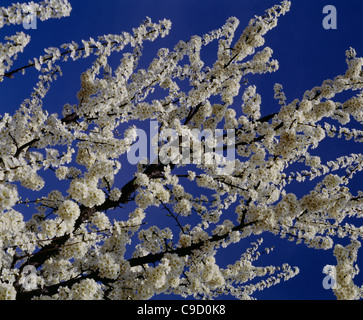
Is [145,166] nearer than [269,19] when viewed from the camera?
No

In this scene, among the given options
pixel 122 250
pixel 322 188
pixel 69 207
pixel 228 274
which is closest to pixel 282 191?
pixel 322 188

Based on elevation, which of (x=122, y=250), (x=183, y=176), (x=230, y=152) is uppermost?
(x=230, y=152)

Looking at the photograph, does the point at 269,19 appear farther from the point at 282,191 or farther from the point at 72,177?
the point at 72,177

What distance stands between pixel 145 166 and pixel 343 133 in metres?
5.75

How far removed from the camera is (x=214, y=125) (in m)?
9.69

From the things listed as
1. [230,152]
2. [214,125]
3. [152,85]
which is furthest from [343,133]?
[152,85]

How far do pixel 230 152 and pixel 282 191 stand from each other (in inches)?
75.7

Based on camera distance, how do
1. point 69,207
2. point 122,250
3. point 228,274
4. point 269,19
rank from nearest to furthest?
point 69,207
point 122,250
point 269,19
point 228,274

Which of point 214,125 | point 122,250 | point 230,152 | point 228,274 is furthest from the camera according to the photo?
point 228,274

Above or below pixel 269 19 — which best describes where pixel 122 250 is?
below

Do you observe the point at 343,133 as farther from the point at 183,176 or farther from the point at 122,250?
the point at 122,250

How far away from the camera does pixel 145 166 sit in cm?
920
